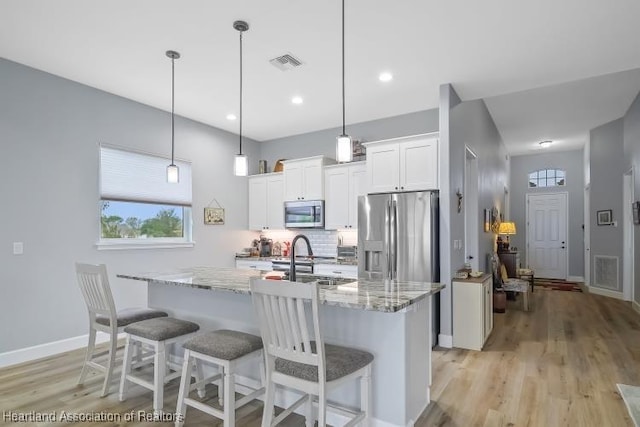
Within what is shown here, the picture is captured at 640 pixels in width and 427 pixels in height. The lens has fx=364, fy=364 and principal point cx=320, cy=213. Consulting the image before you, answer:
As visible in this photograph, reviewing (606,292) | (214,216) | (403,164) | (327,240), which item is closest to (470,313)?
(403,164)

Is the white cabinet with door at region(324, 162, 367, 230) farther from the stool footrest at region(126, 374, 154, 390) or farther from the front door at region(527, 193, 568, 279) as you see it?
the front door at region(527, 193, 568, 279)

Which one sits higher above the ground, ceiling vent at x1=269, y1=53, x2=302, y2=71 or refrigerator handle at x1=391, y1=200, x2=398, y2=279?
ceiling vent at x1=269, y1=53, x2=302, y2=71

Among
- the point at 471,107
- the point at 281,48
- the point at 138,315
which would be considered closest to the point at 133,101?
the point at 281,48

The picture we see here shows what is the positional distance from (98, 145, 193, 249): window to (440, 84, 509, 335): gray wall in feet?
11.3

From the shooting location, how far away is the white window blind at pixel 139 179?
4.29m

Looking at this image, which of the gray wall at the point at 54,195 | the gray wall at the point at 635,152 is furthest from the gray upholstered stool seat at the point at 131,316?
the gray wall at the point at 635,152

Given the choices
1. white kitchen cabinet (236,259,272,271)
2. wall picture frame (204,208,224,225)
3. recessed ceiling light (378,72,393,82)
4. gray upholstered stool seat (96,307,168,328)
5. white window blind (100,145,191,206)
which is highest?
recessed ceiling light (378,72,393,82)

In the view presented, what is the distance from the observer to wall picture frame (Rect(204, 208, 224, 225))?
17.9 feet

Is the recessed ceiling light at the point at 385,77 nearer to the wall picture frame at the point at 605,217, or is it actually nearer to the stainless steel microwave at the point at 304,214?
the stainless steel microwave at the point at 304,214

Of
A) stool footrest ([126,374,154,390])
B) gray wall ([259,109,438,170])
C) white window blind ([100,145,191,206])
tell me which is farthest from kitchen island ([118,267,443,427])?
gray wall ([259,109,438,170])

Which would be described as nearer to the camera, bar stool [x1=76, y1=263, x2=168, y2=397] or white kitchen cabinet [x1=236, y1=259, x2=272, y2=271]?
bar stool [x1=76, y1=263, x2=168, y2=397]

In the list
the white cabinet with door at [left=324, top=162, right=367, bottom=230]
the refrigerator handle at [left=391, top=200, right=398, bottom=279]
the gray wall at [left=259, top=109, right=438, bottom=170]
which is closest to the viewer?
the refrigerator handle at [left=391, top=200, right=398, bottom=279]

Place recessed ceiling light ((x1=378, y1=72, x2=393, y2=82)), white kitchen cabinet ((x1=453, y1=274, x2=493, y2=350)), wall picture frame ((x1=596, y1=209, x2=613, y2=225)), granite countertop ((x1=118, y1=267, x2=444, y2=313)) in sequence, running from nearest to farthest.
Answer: granite countertop ((x1=118, y1=267, x2=444, y2=313)) < recessed ceiling light ((x1=378, y1=72, x2=393, y2=82)) < white kitchen cabinet ((x1=453, y1=274, x2=493, y2=350)) < wall picture frame ((x1=596, y1=209, x2=613, y2=225))

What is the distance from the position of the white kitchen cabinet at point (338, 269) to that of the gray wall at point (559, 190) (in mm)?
6663
